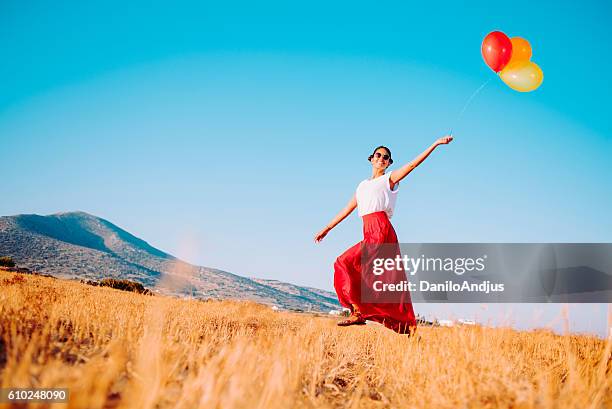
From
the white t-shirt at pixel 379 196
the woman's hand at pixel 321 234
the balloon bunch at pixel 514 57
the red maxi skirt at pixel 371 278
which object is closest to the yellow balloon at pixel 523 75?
the balloon bunch at pixel 514 57

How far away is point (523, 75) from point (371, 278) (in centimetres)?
385

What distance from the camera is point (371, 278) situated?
17.5 ft

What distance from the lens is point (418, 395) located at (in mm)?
2934

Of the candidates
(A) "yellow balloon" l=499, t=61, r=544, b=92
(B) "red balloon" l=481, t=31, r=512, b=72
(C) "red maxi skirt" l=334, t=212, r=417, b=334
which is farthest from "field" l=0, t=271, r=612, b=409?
(B) "red balloon" l=481, t=31, r=512, b=72

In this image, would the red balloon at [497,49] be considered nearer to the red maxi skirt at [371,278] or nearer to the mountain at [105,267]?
the red maxi skirt at [371,278]

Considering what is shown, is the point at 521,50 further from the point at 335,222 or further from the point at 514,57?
the point at 335,222

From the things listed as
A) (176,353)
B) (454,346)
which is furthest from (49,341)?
(454,346)

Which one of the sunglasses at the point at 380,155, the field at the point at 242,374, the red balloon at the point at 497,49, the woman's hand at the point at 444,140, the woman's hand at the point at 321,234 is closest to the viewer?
the field at the point at 242,374

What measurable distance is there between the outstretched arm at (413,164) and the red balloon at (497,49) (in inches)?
86.8

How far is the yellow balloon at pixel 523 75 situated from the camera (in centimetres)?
603

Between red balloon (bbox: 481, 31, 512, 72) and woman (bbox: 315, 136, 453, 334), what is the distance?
2.35 meters

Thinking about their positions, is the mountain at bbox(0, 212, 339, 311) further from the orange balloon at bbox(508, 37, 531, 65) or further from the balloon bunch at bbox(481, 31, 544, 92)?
the orange balloon at bbox(508, 37, 531, 65)

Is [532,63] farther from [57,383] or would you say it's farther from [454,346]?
[57,383]

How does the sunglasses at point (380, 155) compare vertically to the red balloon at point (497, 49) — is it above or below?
below
